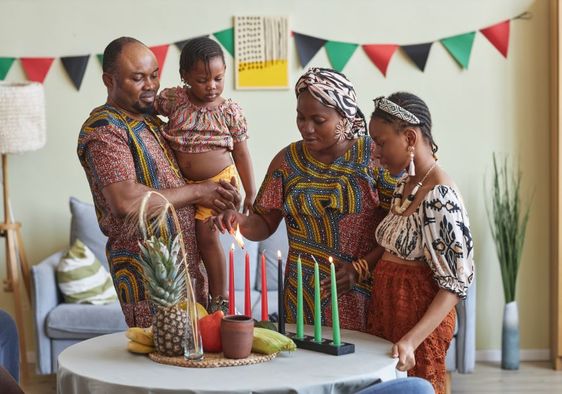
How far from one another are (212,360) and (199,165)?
0.69 metres

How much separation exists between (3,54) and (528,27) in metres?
3.06

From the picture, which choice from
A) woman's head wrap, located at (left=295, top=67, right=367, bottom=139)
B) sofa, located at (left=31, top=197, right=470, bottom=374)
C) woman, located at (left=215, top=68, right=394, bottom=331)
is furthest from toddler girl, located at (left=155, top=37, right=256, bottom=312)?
sofa, located at (left=31, top=197, right=470, bottom=374)

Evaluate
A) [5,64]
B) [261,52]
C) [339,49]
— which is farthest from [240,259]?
[5,64]

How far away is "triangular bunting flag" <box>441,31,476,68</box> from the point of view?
537 cm

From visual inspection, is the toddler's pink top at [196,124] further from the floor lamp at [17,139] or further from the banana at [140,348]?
the floor lamp at [17,139]

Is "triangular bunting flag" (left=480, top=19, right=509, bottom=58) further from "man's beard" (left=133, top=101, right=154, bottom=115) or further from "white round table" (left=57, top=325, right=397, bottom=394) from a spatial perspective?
"white round table" (left=57, top=325, right=397, bottom=394)

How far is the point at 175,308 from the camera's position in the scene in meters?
→ 2.19

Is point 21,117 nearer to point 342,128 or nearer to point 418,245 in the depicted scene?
point 342,128

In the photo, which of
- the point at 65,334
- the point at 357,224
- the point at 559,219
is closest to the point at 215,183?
the point at 357,224

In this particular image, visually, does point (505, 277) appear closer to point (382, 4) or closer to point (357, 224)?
point (382, 4)

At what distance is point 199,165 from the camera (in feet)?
8.70

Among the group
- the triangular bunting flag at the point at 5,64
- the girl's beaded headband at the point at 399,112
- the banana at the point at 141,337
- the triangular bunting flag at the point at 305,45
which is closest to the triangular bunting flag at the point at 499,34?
the triangular bunting flag at the point at 305,45

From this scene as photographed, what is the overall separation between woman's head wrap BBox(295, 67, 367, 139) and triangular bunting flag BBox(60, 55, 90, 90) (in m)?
3.00

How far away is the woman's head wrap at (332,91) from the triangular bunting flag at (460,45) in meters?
2.96
